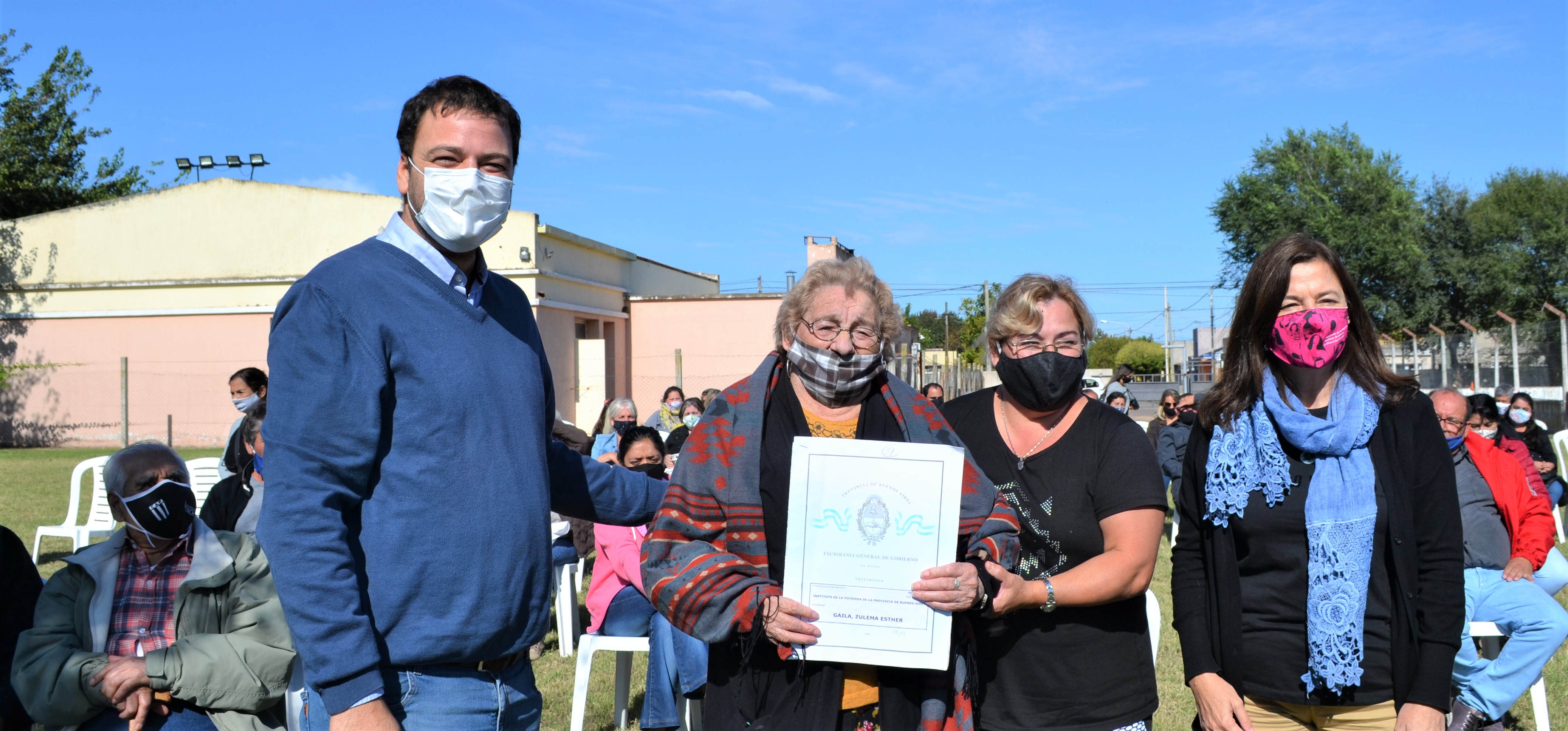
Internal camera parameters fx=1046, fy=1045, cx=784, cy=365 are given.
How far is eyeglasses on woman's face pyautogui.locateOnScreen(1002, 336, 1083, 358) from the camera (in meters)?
3.07

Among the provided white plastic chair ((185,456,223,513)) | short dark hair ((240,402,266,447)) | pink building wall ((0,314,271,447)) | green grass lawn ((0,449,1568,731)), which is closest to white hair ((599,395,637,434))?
green grass lawn ((0,449,1568,731))


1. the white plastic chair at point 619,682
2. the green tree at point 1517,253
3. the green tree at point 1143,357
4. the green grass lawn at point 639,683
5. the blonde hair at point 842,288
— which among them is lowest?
the green grass lawn at point 639,683

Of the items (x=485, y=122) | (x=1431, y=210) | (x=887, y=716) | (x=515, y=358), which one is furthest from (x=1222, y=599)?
(x=1431, y=210)

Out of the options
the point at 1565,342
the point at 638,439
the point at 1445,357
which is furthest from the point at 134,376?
the point at 1565,342

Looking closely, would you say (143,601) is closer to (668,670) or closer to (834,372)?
(668,670)

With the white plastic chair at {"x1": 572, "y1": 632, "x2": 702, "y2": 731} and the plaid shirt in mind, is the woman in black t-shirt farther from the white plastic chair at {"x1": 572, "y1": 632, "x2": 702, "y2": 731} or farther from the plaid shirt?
the plaid shirt

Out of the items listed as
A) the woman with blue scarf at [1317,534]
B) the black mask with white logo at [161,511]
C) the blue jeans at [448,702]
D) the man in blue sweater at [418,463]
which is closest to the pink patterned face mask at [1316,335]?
the woman with blue scarf at [1317,534]

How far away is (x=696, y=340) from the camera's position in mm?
29312

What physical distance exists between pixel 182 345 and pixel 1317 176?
1534 inches

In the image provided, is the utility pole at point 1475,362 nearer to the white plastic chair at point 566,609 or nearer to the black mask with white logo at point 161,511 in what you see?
the white plastic chair at point 566,609

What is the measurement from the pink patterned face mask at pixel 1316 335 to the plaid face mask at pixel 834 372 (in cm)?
115

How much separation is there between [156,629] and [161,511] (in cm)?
41

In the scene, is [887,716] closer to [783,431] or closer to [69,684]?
[783,431]

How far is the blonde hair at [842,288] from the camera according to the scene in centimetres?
274
